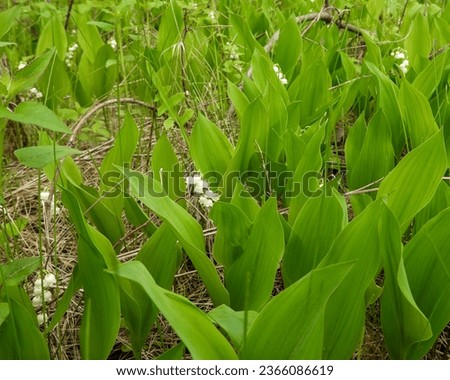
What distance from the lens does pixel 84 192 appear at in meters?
1.63

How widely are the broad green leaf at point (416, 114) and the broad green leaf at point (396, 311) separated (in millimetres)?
703

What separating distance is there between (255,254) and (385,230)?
0.28m

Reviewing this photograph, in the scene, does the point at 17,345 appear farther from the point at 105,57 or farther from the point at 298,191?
the point at 105,57

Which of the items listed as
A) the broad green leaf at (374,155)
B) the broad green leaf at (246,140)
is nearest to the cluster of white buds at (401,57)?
the broad green leaf at (374,155)

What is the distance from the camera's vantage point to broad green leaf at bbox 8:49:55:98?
1353mm

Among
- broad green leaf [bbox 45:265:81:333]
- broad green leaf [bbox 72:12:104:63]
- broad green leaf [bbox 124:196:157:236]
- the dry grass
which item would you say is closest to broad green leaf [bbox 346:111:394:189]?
the dry grass

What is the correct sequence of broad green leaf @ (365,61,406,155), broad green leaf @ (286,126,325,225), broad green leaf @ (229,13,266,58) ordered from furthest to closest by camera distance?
broad green leaf @ (229,13,266,58) < broad green leaf @ (365,61,406,155) < broad green leaf @ (286,126,325,225)

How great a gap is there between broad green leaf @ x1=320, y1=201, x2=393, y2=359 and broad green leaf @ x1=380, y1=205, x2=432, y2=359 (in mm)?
19

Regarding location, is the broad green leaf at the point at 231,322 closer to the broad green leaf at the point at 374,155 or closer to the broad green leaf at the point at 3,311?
the broad green leaf at the point at 3,311

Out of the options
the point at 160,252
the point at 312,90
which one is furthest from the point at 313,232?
the point at 312,90

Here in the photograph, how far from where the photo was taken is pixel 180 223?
1390mm

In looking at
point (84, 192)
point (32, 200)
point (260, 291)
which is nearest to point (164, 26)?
point (32, 200)

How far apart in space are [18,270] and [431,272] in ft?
2.81

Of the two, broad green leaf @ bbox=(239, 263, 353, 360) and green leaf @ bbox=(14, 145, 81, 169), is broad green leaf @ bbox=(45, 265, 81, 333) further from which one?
broad green leaf @ bbox=(239, 263, 353, 360)
